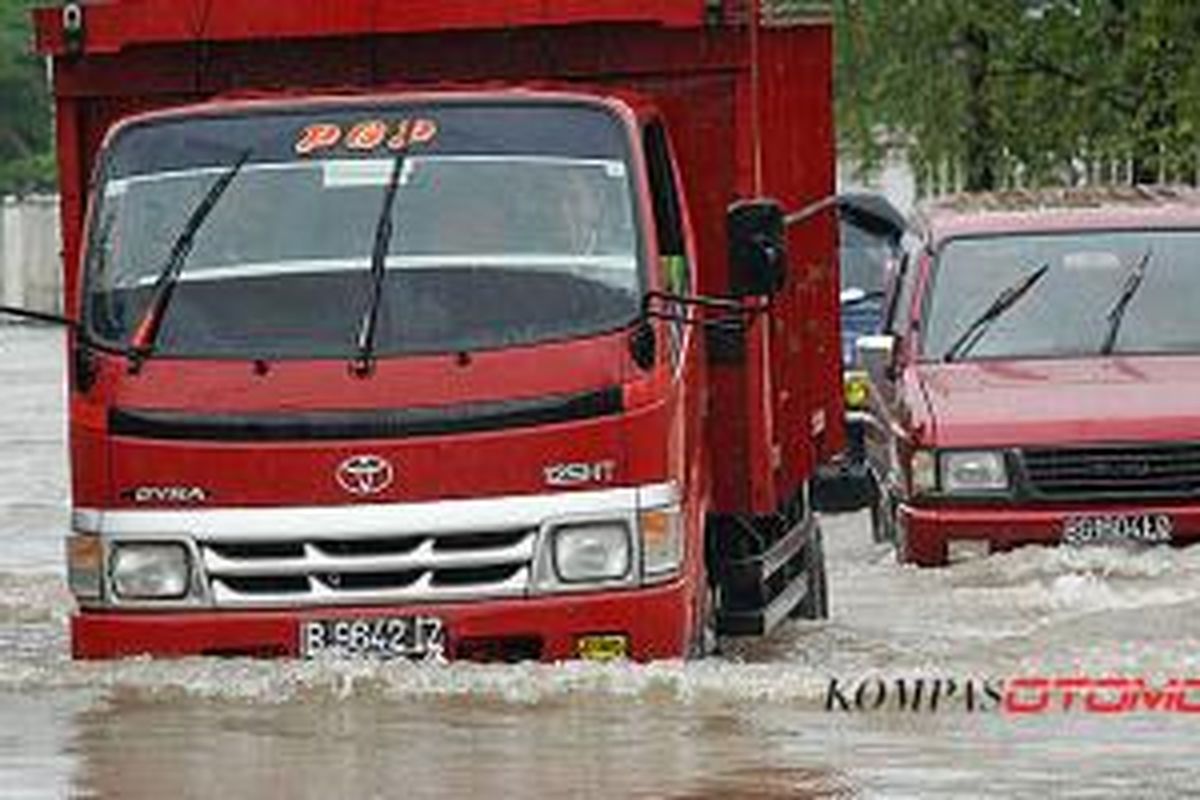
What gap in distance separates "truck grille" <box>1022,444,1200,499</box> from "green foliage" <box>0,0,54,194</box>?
52108mm

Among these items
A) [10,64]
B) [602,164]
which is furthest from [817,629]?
[10,64]

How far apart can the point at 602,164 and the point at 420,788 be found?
3.15m

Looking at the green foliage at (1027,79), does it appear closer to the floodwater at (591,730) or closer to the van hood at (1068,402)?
the van hood at (1068,402)

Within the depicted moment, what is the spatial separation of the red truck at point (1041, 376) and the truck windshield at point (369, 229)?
4.44m

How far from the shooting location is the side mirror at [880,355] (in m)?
19.6

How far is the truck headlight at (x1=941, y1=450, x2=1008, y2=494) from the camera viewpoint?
59.1 feet

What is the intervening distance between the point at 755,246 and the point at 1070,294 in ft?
17.9

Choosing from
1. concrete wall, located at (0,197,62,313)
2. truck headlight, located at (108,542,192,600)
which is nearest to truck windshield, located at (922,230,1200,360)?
truck headlight, located at (108,542,192,600)

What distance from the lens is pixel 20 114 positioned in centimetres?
7275

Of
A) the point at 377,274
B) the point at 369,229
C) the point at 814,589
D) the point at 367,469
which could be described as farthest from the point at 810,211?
the point at 367,469

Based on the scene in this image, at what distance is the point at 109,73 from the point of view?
1515 cm

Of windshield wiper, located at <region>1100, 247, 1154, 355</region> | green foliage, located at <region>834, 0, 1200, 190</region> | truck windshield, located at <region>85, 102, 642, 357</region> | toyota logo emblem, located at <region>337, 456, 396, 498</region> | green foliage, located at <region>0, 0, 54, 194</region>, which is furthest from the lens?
green foliage, located at <region>0, 0, 54, 194</region>

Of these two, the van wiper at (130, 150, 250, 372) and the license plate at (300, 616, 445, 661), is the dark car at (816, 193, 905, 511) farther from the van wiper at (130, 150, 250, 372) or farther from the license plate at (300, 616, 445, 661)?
the license plate at (300, 616, 445, 661)

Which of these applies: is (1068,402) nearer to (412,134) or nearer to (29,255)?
(412,134)
